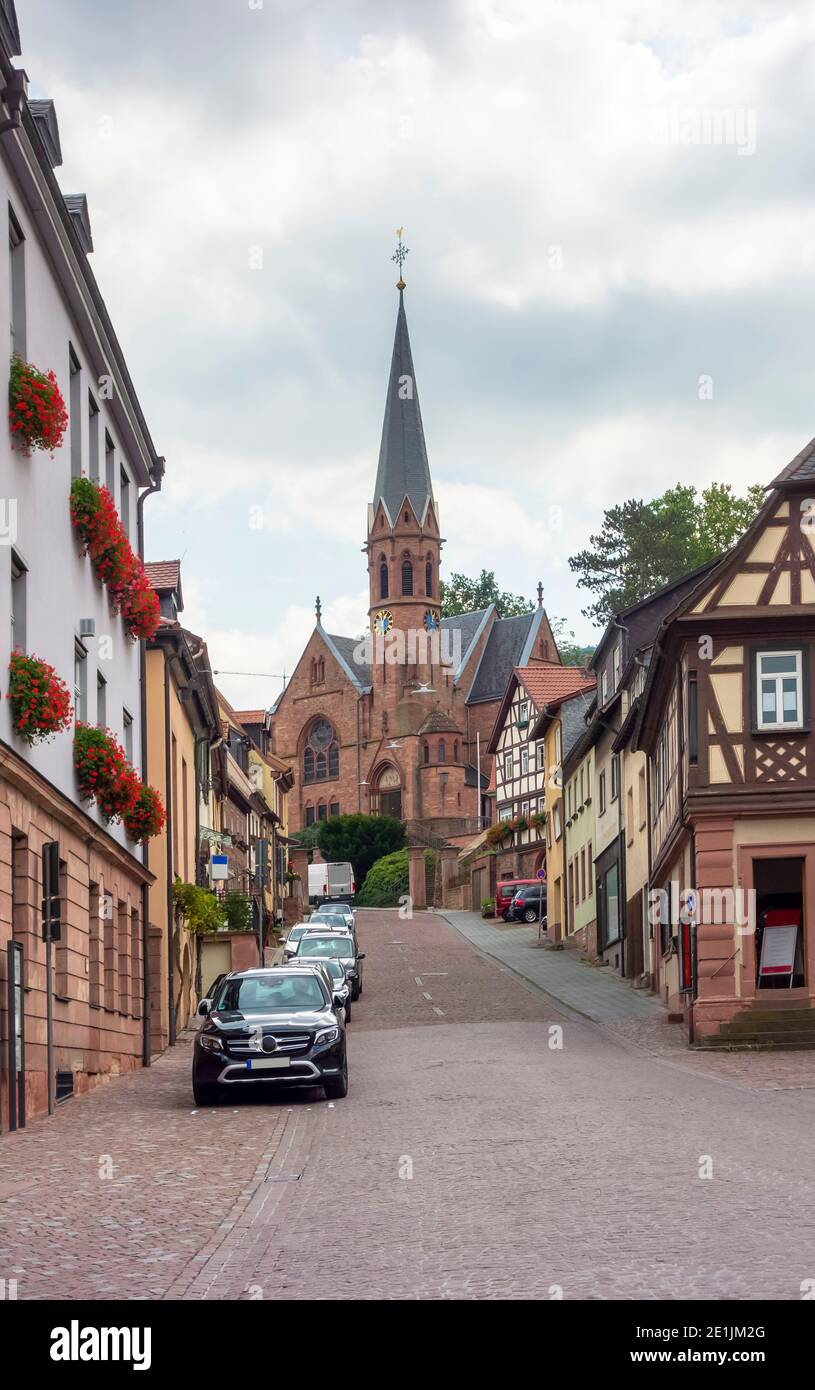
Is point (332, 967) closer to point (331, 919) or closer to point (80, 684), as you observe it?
point (80, 684)

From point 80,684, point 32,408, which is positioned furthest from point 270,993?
point 32,408

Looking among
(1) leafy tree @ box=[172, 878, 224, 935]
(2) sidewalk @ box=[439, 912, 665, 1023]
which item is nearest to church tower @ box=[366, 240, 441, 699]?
(2) sidewalk @ box=[439, 912, 665, 1023]

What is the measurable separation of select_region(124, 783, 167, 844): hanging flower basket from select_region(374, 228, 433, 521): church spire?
89.8 m

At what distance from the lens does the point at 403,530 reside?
114 metres

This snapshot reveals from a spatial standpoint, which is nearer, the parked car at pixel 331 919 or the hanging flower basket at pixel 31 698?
the hanging flower basket at pixel 31 698

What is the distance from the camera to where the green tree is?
121312 millimetres

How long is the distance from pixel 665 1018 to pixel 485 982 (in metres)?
11.7

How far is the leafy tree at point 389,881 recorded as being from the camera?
87812mm

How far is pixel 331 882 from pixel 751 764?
61392 millimetres

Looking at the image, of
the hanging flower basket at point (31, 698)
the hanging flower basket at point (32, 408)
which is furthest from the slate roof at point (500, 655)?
the hanging flower basket at point (31, 698)

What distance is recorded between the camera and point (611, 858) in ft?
143

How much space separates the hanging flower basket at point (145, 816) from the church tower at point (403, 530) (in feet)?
288

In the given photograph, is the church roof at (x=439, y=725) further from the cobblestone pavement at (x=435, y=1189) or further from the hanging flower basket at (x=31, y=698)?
the hanging flower basket at (x=31, y=698)
